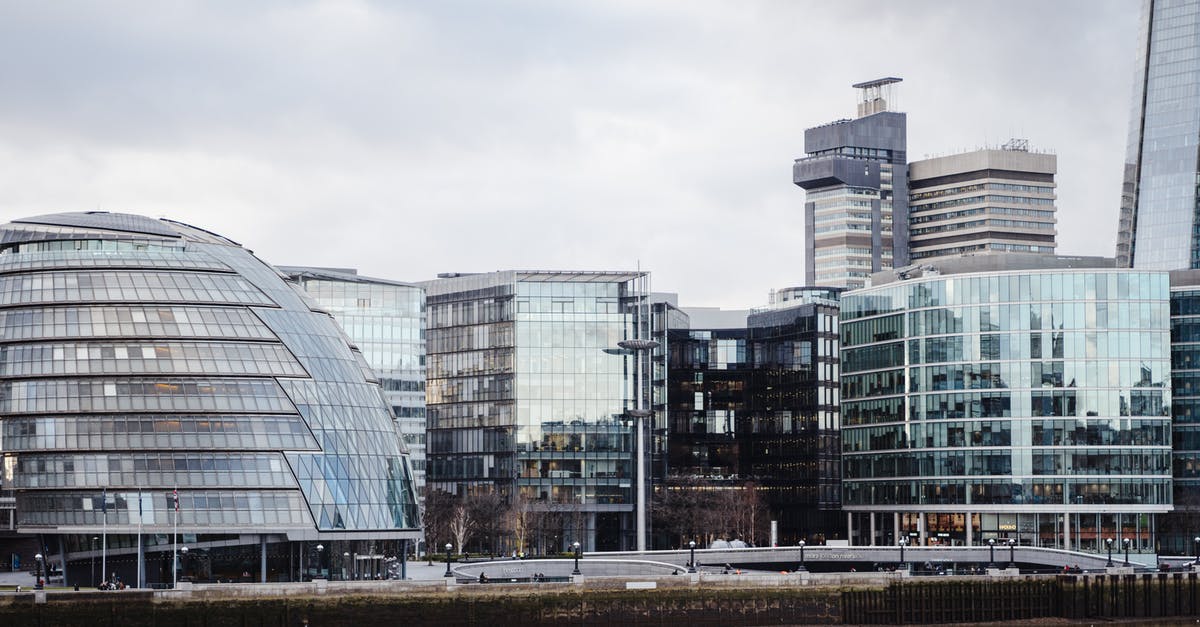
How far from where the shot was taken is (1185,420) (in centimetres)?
16438

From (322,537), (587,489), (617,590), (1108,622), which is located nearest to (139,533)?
(322,537)

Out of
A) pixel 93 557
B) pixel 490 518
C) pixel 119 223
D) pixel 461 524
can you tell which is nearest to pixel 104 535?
pixel 93 557

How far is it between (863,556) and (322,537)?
43155mm

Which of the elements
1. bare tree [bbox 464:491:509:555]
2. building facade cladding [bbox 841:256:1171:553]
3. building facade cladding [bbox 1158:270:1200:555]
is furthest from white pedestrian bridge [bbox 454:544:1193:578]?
bare tree [bbox 464:491:509:555]

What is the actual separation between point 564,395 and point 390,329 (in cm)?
1707

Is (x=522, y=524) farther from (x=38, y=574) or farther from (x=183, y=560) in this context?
(x=38, y=574)

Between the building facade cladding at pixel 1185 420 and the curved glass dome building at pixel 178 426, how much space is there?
75.4 meters

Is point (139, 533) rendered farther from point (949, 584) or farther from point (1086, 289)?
point (1086, 289)

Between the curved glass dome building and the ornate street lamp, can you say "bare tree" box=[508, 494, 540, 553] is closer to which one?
the curved glass dome building

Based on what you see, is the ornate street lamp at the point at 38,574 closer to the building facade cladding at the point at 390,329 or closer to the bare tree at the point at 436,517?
the bare tree at the point at 436,517

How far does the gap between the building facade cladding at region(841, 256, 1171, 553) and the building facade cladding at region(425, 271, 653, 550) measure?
26.9 metres

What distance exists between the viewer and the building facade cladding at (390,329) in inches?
6604

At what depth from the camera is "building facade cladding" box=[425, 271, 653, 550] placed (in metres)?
172

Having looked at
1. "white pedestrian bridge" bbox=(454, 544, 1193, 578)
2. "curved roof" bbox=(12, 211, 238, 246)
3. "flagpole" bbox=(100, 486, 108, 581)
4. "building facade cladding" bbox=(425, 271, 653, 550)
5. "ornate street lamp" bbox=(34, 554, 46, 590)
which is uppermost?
"curved roof" bbox=(12, 211, 238, 246)
